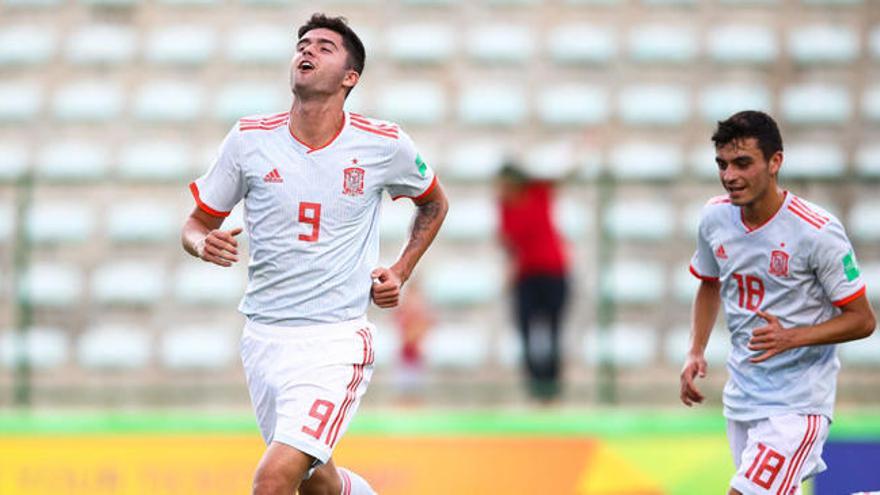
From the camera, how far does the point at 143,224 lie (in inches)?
478

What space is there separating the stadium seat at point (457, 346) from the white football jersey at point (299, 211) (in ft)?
17.9

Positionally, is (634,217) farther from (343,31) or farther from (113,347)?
(343,31)

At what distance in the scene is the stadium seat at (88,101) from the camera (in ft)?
47.5

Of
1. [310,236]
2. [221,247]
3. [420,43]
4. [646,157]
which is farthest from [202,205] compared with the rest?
[420,43]

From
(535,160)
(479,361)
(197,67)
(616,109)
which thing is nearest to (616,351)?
(479,361)

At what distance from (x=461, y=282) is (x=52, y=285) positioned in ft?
10.3

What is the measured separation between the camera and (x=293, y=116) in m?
5.97

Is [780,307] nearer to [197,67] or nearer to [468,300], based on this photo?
[468,300]

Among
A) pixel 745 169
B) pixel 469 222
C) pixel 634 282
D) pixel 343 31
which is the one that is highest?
pixel 343 31

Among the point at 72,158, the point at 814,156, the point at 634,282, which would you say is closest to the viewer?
the point at 634,282

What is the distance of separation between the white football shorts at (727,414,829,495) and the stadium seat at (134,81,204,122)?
930 centimetres

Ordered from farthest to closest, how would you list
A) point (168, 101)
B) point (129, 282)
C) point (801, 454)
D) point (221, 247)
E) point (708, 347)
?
point (168, 101) < point (129, 282) < point (708, 347) < point (801, 454) < point (221, 247)

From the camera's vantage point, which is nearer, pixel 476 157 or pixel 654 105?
pixel 476 157

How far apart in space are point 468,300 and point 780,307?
18.3 ft
